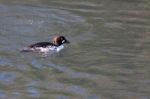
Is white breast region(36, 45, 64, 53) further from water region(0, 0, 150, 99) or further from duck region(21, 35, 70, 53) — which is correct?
water region(0, 0, 150, 99)

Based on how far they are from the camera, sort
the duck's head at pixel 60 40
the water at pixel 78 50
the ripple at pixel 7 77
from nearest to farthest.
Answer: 1. the water at pixel 78 50
2. the ripple at pixel 7 77
3. the duck's head at pixel 60 40

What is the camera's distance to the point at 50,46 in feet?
47.0

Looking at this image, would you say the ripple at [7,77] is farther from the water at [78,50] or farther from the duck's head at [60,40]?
the duck's head at [60,40]

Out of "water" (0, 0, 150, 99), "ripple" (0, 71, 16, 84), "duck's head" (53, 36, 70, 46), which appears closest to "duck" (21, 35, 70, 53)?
"duck's head" (53, 36, 70, 46)

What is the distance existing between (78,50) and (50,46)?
597 mm

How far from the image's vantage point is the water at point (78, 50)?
12156mm

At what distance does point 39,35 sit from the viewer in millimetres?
15109

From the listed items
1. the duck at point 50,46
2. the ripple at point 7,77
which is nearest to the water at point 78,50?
the ripple at point 7,77

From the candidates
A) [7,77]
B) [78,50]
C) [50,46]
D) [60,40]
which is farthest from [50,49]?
[7,77]

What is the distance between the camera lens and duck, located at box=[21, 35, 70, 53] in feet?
45.3

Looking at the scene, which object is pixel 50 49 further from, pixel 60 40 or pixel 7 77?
pixel 7 77

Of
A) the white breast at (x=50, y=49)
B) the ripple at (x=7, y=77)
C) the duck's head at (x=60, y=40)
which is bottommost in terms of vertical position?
the ripple at (x=7, y=77)

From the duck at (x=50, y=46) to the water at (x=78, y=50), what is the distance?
0.15m

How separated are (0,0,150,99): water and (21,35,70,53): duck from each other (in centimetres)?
15
